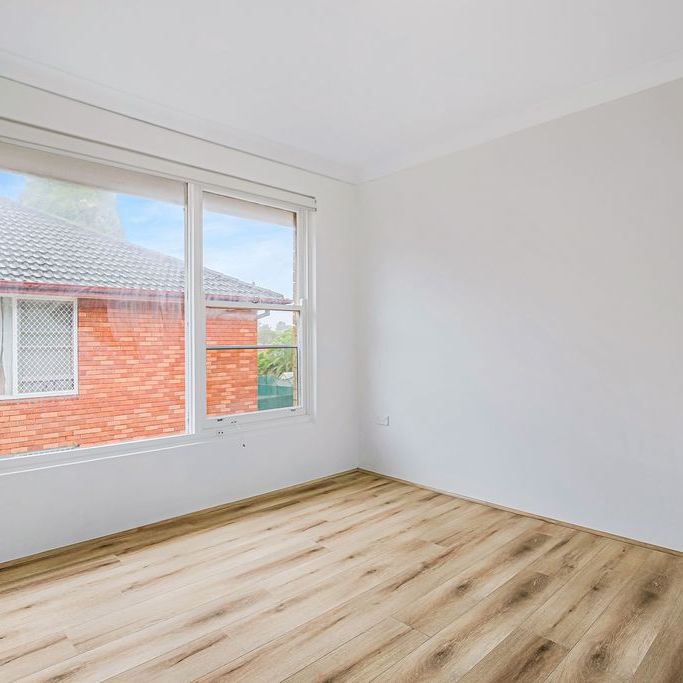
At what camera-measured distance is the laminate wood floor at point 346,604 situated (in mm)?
1859

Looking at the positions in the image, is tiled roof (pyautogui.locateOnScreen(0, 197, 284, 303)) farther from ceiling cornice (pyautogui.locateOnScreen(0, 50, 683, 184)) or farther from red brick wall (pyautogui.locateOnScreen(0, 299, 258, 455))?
ceiling cornice (pyautogui.locateOnScreen(0, 50, 683, 184))

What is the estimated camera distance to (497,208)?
3.55 meters

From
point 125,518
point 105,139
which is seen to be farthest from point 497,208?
point 125,518

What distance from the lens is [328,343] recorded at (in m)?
4.35

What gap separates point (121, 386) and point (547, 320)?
9.29 ft

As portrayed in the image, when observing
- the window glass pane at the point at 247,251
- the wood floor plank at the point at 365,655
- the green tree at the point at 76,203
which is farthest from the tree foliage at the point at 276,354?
the wood floor plank at the point at 365,655

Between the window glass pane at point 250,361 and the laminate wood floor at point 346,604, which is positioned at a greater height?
the window glass pane at point 250,361

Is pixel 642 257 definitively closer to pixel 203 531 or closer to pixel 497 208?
pixel 497 208

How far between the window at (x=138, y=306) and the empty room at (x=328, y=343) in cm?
2

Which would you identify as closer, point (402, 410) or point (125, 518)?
point (125, 518)

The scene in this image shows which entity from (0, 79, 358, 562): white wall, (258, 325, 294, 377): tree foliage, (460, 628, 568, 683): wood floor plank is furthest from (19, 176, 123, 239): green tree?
(460, 628, 568, 683): wood floor plank

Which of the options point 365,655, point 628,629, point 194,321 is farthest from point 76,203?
point 628,629

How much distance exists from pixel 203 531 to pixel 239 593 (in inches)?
33.3

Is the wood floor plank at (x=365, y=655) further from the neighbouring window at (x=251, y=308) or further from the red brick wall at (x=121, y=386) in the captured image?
the neighbouring window at (x=251, y=308)
